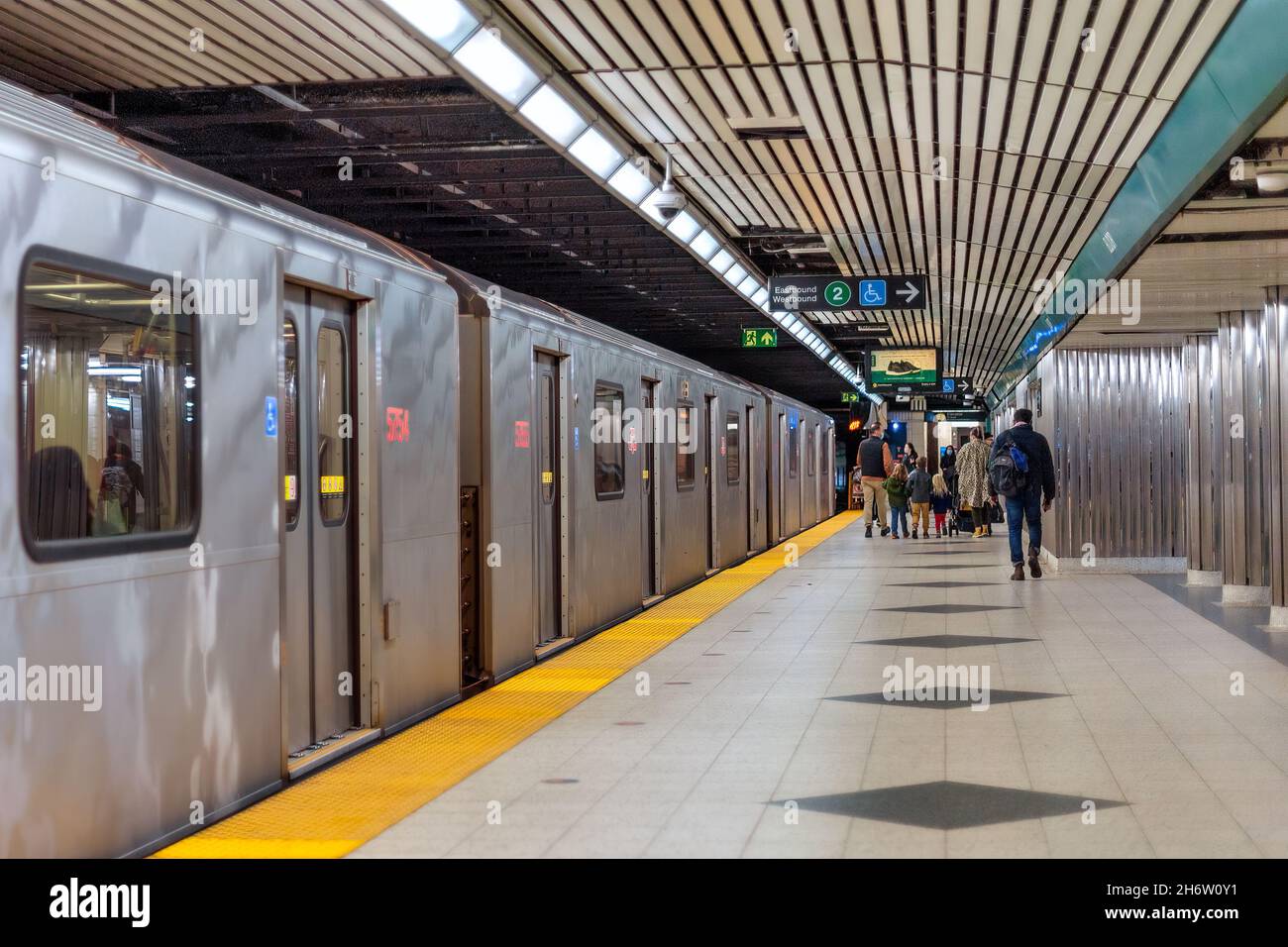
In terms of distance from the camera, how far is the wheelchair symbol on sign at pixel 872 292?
14.4m

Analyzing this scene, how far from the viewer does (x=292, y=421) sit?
551 centimetres

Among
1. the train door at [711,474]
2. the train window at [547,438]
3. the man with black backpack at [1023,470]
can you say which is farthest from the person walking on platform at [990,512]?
the train window at [547,438]

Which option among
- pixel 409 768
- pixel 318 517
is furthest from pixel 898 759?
pixel 318 517

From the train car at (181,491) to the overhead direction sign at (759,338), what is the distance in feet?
50.0

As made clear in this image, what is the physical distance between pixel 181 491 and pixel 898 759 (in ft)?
9.99

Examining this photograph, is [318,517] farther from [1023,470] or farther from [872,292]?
[872,292]

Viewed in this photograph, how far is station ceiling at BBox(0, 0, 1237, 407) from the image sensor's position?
21.5 feet

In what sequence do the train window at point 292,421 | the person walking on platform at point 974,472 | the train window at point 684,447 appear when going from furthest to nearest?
the person walking on platform at point 974,472
the train window at point 684,447
the train window at point 292,421

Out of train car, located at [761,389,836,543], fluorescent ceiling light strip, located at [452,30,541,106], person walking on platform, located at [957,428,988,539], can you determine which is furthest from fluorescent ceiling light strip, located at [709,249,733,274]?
fluorescent ceiling light strip, located at [452,30,541,106]

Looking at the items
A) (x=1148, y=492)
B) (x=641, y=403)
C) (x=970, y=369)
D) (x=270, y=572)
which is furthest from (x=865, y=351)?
(x=270, y=572)

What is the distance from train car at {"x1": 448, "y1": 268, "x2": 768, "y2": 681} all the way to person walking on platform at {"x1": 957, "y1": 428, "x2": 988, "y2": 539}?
234 inches

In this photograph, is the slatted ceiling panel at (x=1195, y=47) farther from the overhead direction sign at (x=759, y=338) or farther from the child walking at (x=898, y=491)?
the overhead direction sign at (x=759, y=338)

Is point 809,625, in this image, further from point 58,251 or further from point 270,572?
point 58,251
